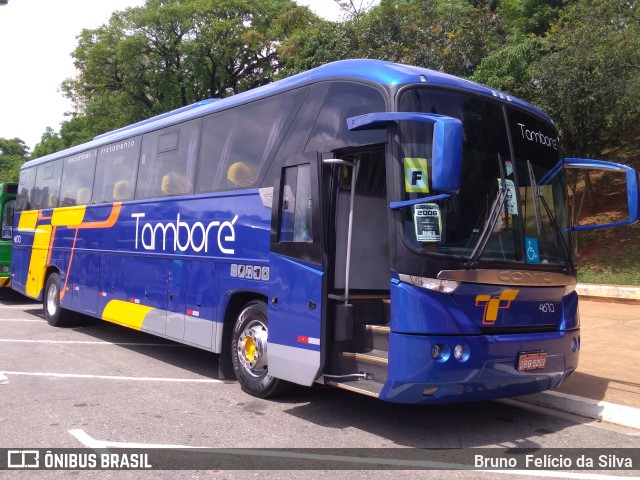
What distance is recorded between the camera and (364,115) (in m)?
5.52

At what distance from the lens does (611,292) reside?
13562mm

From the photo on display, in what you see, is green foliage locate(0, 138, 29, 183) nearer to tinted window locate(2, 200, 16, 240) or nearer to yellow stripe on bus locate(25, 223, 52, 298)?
tinted window locate(2, 200, 16, 240)

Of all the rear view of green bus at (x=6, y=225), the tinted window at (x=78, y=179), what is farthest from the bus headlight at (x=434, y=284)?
the rear view of green bus at (x=6, y=225)

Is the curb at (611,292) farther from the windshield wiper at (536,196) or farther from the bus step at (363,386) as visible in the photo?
the bus step at (363,386)

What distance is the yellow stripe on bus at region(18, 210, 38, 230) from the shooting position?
554 inches

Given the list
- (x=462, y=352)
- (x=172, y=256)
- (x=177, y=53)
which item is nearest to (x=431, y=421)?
(x=462, y=352)

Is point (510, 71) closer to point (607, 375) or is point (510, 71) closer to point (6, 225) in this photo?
point (607, 375)

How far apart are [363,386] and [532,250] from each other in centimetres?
209

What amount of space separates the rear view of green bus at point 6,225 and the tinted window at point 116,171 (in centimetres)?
649

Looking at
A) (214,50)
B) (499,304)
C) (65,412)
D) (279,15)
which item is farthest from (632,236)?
(214,50)

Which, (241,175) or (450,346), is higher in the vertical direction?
(241,175)

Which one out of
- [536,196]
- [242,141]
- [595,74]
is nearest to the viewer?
[536,196]

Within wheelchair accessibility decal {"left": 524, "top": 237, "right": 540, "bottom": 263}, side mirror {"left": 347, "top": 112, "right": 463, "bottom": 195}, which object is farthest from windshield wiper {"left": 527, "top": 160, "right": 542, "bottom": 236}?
side mirror {"left": 347, "top": 112, "right": 463, "bottom": 195}

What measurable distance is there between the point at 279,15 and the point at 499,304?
29685mm
